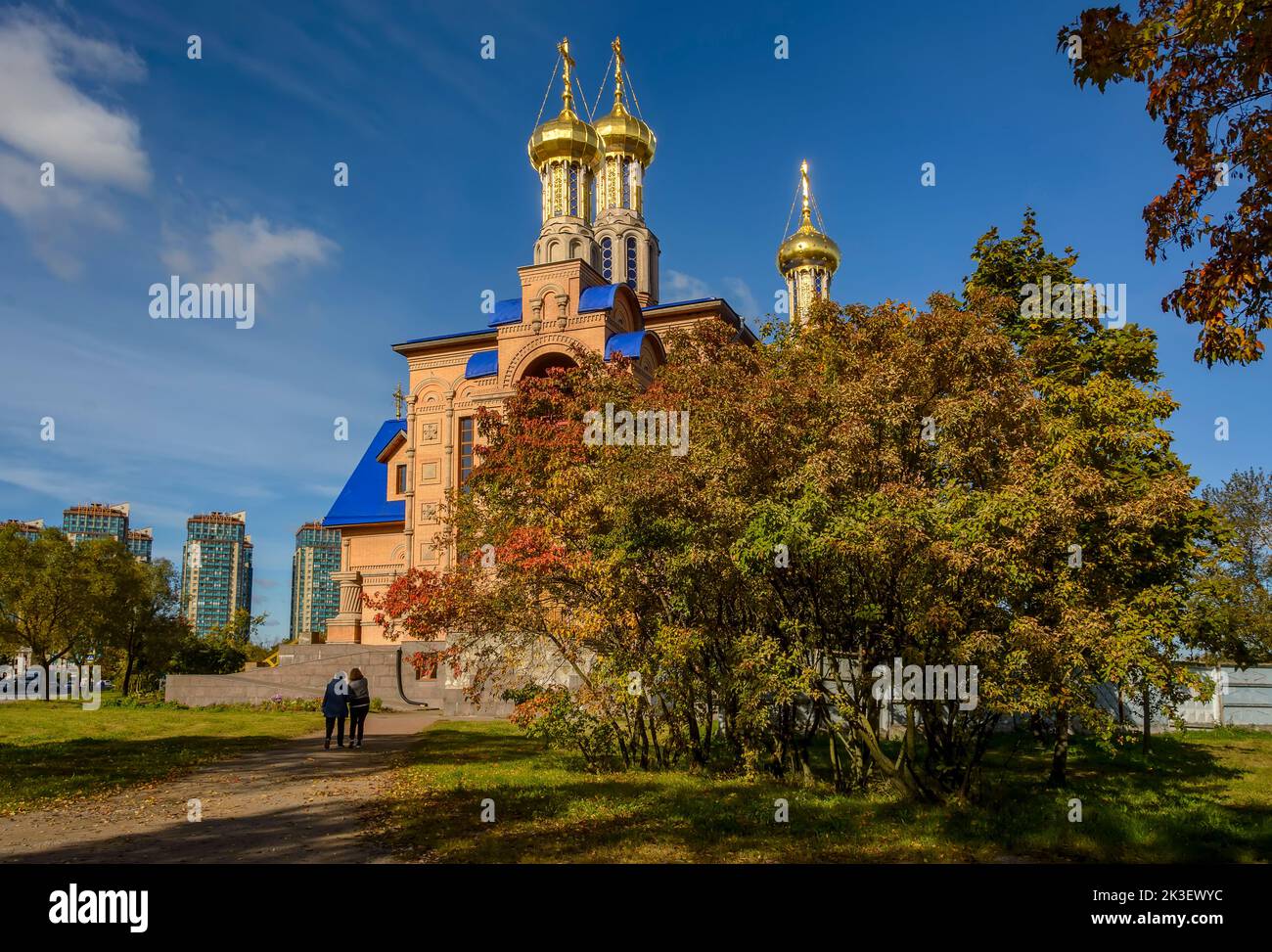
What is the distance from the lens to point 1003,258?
1875 centimetres

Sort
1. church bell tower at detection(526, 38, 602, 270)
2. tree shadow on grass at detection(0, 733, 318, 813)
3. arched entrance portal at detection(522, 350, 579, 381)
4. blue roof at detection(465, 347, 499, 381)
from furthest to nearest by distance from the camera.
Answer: church bell tower at detection(526, 38, 602, 270), blue roof at detection(465, 347, 499, 381), arched entrance portal at detection(522, 350, 579, 381), tree shadow on grass at detection(0, 733, 318, 813)

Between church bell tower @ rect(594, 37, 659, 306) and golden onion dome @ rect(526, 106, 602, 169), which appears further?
church bell tower @ rect(594, 37, 659, 306)

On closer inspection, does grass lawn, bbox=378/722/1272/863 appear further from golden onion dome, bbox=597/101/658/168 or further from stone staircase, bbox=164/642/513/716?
golden onion dome, bbox=597/101/658/168

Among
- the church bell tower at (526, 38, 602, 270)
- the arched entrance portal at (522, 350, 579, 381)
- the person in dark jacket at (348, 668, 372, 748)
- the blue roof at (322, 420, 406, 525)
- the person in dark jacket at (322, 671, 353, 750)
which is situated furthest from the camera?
the church bell tower at (526, 38, 602, 270)

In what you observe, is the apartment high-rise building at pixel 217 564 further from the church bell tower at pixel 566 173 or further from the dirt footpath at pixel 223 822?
A: the dirt footpath at pixel 223 822

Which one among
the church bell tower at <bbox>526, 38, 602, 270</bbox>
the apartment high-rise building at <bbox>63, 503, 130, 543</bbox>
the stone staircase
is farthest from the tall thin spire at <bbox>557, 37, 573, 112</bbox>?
the apartment high-rise building at <bbox>63, 503, 130, 543</bbox>

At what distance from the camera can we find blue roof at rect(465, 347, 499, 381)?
1346 inches

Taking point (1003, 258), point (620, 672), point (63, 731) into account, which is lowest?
point (63, 731)

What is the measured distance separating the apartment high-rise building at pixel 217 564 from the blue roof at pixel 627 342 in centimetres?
12331

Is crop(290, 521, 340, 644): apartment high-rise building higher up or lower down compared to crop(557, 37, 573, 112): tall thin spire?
lower down

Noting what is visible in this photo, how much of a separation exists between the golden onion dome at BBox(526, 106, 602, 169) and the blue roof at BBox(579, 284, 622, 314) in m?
14.2
